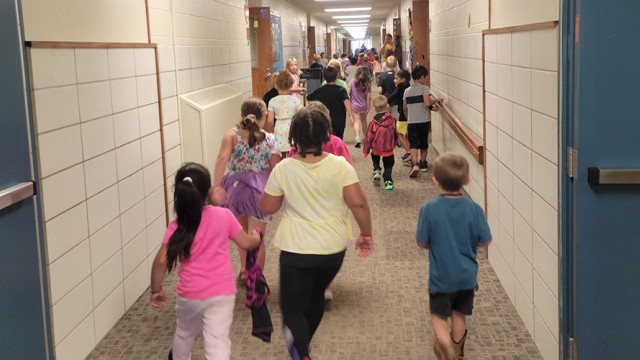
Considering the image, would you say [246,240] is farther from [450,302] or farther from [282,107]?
[282,107]

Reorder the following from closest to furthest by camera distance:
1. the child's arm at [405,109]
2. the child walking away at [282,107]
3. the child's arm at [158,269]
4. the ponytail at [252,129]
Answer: the child's arm at [158,269] < the ponytail at [252,129] < the child walking away at [282,107] < the child's arm at [405,109]

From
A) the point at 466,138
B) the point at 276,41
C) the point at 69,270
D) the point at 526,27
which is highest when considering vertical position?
the point at 276,41

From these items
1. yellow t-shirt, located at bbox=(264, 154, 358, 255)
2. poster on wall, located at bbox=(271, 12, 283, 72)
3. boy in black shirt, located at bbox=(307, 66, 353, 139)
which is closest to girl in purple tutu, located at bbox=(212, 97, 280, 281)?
yellow t-shirt, located at bbox=(264, 154, 358, 255)

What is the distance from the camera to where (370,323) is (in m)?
4.04

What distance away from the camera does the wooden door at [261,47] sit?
12398mm

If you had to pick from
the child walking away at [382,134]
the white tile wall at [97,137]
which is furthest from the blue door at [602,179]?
the child walking away at [382,134]

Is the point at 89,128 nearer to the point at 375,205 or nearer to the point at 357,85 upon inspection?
the point at 375,205

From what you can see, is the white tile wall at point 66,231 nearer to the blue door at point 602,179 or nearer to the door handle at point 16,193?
the door handle at point 16,193

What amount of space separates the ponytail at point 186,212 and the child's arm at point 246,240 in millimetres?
190

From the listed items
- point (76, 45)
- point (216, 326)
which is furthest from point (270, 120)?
point (216, 326)

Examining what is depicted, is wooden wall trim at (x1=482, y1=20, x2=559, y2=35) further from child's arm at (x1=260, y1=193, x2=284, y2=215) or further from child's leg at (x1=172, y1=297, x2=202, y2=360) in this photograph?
child's leg at (x1=172, y1=297, x2=202, y2=360)

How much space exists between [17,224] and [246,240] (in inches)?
36.7

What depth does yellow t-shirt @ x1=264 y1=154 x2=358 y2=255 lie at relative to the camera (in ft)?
10.1

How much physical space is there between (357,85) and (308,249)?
770 centimetres
